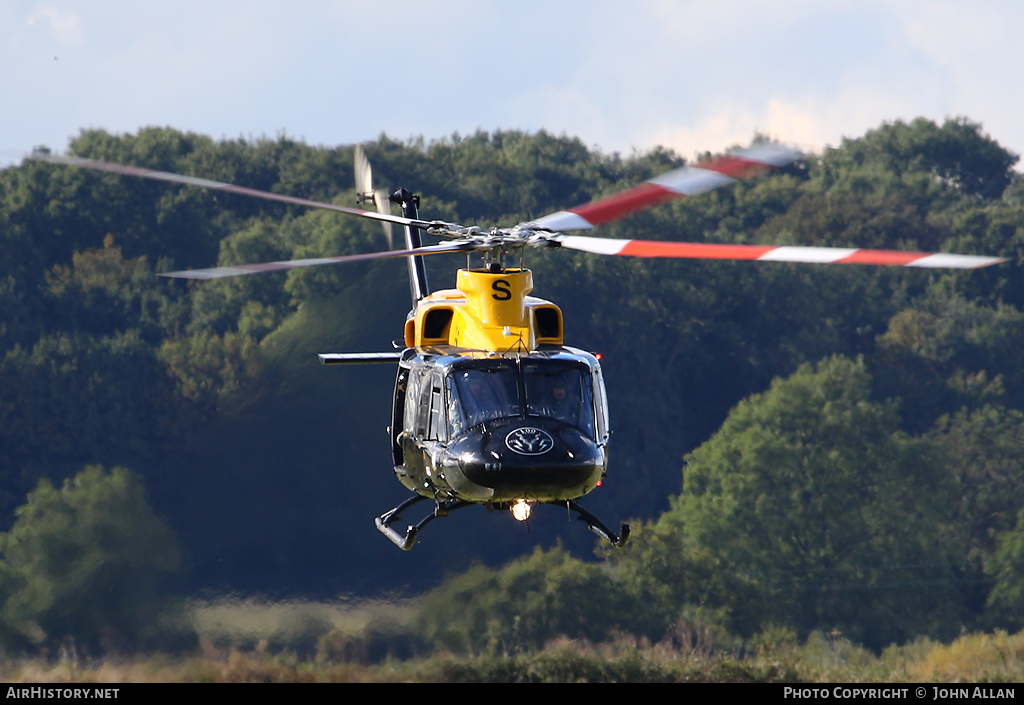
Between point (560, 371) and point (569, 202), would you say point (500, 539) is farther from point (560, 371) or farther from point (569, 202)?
point (569, 202)

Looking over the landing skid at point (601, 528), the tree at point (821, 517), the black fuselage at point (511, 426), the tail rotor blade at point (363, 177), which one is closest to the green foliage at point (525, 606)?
the tree at point (821, 517)

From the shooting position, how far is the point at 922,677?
31.0m

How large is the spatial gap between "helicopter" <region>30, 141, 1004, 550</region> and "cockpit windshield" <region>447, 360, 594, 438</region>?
0.01 m

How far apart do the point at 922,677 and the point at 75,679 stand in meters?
19.5

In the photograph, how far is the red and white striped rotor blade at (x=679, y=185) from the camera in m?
12.4

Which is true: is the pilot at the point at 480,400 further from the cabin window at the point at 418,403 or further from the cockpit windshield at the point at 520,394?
the cabin window at the point at 418,403

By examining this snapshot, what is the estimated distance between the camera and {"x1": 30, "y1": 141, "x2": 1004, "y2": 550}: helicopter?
11.8 meters

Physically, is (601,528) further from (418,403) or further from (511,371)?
(418,403)

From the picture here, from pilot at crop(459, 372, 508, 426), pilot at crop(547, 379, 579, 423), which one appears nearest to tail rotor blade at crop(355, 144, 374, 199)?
pilot at crop(459, 372, 508, 426)

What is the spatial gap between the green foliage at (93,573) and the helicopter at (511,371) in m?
15.3

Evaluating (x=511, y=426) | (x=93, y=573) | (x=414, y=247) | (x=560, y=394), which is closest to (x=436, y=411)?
(x=511, y=426)

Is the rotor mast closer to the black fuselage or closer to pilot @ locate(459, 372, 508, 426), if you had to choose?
the black fuselage

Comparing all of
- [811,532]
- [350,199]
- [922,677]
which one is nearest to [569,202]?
[350,199]

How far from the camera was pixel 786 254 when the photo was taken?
10.7 metres
